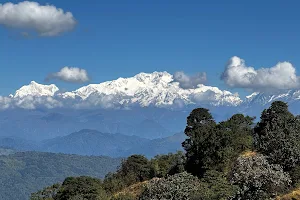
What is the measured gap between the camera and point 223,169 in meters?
70.7

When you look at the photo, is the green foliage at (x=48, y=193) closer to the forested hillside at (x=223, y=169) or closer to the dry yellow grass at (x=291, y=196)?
the forested hillside at (x=223, y=169)

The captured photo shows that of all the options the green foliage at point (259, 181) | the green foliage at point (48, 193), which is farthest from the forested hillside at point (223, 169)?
the green foliage at point (48, 193)

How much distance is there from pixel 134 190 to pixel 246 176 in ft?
137

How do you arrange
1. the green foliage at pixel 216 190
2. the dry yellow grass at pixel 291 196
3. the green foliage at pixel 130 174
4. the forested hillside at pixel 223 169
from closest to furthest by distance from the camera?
the dry yellow grass at pixel 291 196 → the forested hillside at pixel 223 169 → the green foliage at pixel 216 190 → the green foliage at pixel 130 174

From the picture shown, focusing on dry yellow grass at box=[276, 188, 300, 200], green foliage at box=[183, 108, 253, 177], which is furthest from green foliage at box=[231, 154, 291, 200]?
green foliage at box=[183, 108, 253, 177]

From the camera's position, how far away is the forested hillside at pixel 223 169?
45444mm

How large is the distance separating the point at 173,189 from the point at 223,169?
21193 mm

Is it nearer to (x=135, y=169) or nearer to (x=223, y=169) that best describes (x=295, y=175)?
(x=223, y=169)

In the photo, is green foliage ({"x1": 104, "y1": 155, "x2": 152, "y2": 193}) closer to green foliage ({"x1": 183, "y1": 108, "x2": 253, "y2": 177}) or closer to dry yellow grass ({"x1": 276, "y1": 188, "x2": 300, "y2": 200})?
green foliage ({"x1": 183, "y1": 108, "x2": 253, "y2": 177})

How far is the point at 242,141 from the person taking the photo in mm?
80000

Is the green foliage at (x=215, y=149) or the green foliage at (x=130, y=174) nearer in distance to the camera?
the green foliage at (x=215, y=149)

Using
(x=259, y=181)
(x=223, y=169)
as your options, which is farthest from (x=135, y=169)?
(x=259, y=181)

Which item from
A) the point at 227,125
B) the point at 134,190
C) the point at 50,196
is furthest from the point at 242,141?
the point at 50,196

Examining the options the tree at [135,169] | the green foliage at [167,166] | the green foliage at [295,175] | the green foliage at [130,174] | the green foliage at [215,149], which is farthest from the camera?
the tree at [135,169]
